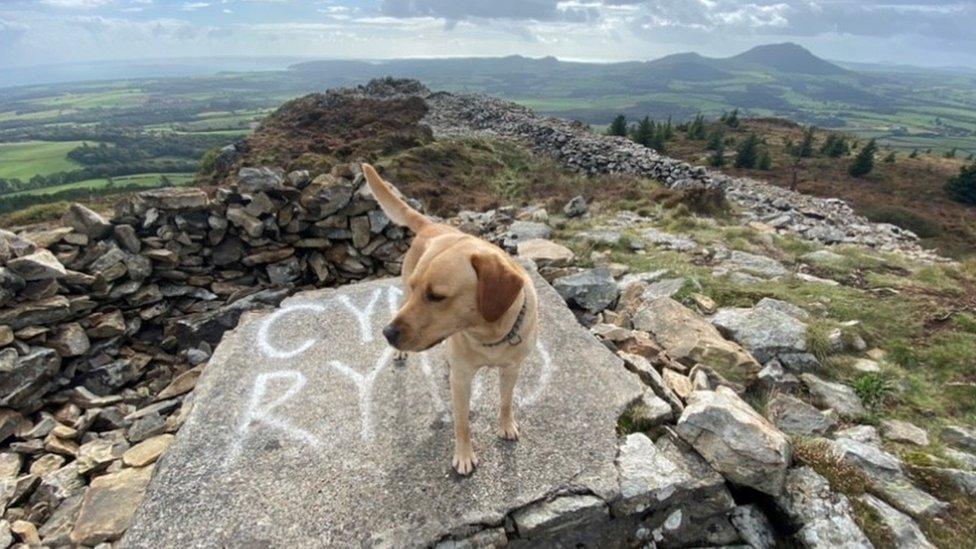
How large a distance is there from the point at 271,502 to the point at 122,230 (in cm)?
612

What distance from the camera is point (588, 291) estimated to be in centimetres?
716

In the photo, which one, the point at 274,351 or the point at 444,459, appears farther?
the point at 274,351

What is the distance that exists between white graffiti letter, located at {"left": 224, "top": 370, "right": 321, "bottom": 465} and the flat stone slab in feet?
0.05

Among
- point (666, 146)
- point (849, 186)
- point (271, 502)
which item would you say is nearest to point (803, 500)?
point (271, 502)

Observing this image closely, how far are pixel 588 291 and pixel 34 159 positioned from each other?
3523 inches

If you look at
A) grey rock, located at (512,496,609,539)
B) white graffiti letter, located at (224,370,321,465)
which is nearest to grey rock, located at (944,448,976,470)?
grey rock, located at (512,496,609,539)

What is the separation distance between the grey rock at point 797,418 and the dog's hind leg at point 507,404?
2523mm

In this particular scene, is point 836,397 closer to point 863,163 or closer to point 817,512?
point 817,512

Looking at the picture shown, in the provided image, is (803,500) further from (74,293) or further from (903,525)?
(74,293)

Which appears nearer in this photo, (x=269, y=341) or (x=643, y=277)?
(x=269, y=341)

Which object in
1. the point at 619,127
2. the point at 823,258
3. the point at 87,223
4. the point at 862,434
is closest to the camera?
the point at 862,434

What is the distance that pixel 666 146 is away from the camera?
34.2 metres

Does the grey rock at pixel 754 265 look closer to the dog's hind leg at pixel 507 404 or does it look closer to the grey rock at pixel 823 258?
the grey rock at pixel 823 258

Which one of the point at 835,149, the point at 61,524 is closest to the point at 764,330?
the point at 61,524
